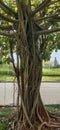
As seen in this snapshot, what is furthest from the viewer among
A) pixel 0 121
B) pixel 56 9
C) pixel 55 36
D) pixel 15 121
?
pixel 55 36

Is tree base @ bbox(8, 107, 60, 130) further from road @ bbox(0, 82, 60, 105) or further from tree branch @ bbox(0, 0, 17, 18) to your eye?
tree branch @ bbox(0, 0, 17, 18)

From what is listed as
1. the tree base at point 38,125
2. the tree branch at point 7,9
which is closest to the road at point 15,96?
the tree base at point 38,125

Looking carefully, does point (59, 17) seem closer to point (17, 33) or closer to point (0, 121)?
point (17, 33)

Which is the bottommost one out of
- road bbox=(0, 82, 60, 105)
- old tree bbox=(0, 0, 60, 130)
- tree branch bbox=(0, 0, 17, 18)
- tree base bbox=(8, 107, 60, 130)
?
road bbox=(0, 82, 60, 105)

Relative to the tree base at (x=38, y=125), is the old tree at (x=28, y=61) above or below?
above

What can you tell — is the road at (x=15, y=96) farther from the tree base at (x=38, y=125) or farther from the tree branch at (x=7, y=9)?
the tree branch at (x=7, y=9)

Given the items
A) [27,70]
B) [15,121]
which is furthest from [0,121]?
[27,70]

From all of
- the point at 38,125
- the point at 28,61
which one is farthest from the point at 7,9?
the point at 38,125

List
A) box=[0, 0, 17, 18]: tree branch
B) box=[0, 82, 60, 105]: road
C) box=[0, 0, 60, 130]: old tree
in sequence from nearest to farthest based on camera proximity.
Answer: box=[0, 0, 60, 130]: old tree
box=[0, 0, 17, 18]: tree branch
box=[0, 82, 60, 105]: road

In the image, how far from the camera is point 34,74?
19.7 ft

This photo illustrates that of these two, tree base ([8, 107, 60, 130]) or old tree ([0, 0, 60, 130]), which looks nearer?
old tree ([0, 0, 60, 130])

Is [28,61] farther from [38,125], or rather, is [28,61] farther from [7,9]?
[38,125]

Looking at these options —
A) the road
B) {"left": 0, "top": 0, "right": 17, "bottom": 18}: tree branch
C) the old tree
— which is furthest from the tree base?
{"left": 0, "top": 0, "right": 17, "bottom": 18}: tree branch

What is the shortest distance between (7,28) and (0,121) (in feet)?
6.53
